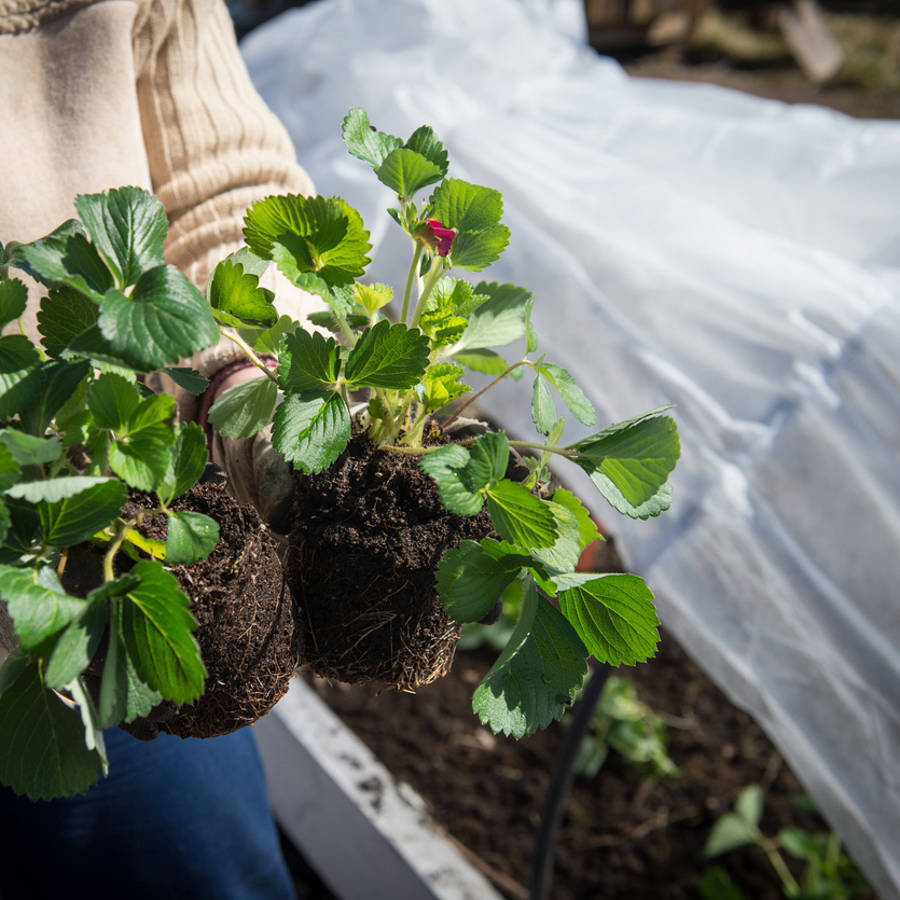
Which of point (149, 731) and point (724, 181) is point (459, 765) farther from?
point (149, 731)

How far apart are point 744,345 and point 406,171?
871 mm

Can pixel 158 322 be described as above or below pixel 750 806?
above

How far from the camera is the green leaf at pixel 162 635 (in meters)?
0.42

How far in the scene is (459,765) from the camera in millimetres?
1867

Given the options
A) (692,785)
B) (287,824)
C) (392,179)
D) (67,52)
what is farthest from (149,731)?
(692,785)

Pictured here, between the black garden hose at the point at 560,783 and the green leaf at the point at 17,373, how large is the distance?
3.31ft

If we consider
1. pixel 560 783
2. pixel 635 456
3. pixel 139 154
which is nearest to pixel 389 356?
pixel 635 456

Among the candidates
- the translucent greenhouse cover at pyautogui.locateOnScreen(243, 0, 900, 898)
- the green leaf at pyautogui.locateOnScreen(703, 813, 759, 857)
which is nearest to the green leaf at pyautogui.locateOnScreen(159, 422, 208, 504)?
the translucent greenhouse cover at pyautogui.locateOnScreen(243, 0, 900, 898)

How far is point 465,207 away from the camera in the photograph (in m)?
0.54

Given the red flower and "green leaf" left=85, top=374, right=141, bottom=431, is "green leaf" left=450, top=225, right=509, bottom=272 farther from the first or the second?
"green leaf" left=85, top=374, right=141, bottom=431

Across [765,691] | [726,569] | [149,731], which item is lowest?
[765,691]

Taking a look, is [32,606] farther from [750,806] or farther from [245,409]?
[750,806]

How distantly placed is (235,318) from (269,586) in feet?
0.55

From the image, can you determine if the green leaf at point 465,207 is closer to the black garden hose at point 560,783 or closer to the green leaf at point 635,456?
the green leaf at point 635,456
